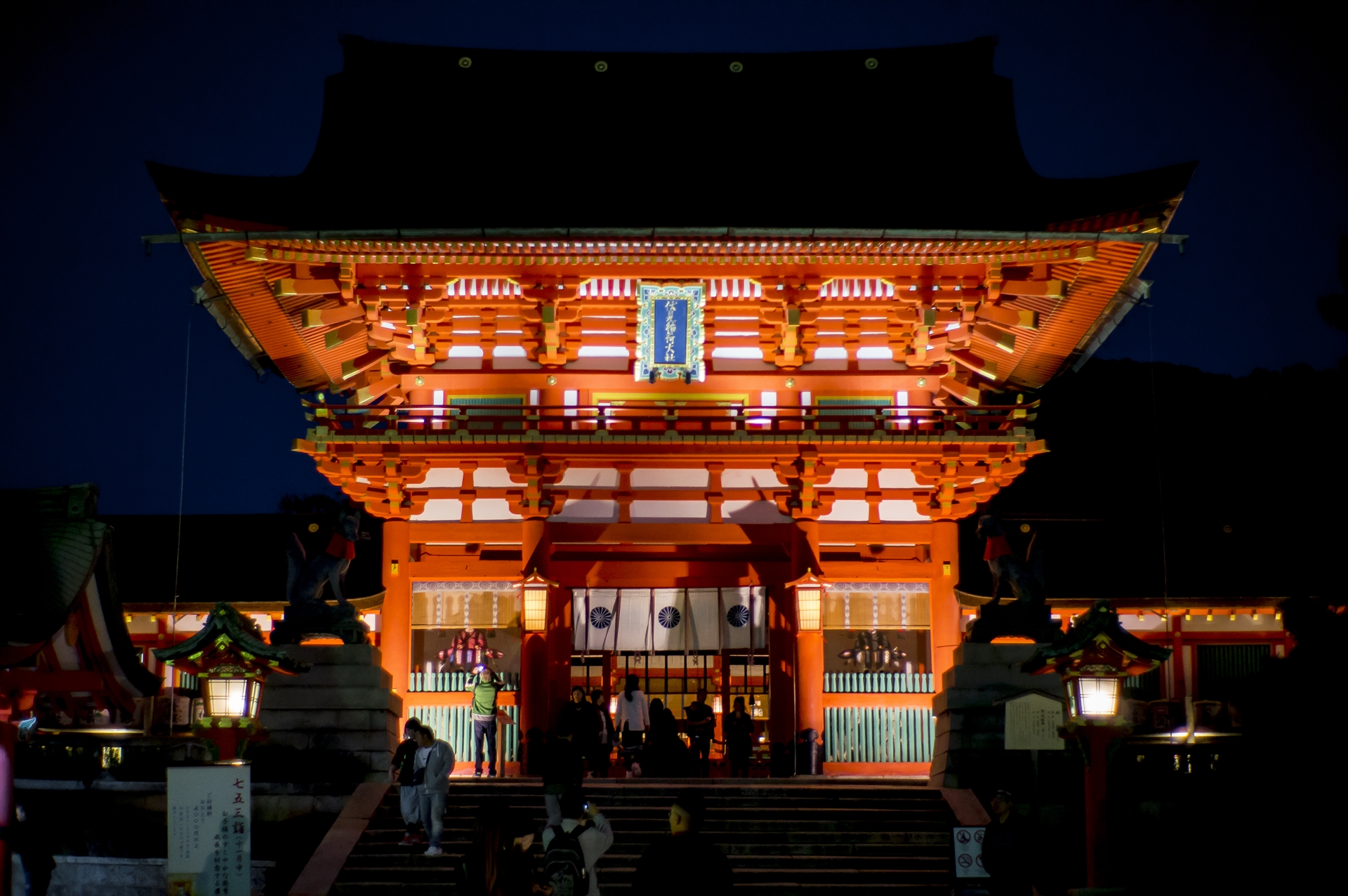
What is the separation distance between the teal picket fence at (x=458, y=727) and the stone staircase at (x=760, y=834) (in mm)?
3170

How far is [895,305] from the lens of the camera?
19344 mm

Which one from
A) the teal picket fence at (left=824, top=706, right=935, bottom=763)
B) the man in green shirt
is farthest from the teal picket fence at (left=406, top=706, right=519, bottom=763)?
the teal picket fence at (left=824, top=706, right=935, bottom=763)

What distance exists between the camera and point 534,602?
59.6 ft

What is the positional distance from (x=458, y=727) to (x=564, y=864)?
941 cm

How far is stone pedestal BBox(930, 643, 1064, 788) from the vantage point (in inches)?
584

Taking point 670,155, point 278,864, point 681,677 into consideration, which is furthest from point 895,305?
point 278,864

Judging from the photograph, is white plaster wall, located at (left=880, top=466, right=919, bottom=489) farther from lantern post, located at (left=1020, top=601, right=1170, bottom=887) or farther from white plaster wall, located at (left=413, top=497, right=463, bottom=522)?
lantern post, located at (left=1020, top=601, right=1170, bottom=887)

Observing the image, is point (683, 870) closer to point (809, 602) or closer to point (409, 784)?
point (409, 784)

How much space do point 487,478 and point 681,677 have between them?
5607 mm

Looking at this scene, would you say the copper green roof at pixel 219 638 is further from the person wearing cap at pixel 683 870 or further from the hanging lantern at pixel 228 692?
the person wearing cap at pixel 683 870

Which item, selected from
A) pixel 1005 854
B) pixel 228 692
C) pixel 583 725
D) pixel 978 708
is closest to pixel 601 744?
pixel 583 725

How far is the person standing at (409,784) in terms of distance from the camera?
13250 mm

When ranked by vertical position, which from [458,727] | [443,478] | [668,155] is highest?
[668,155]

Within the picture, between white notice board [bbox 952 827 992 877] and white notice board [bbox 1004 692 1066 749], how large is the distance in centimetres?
293
